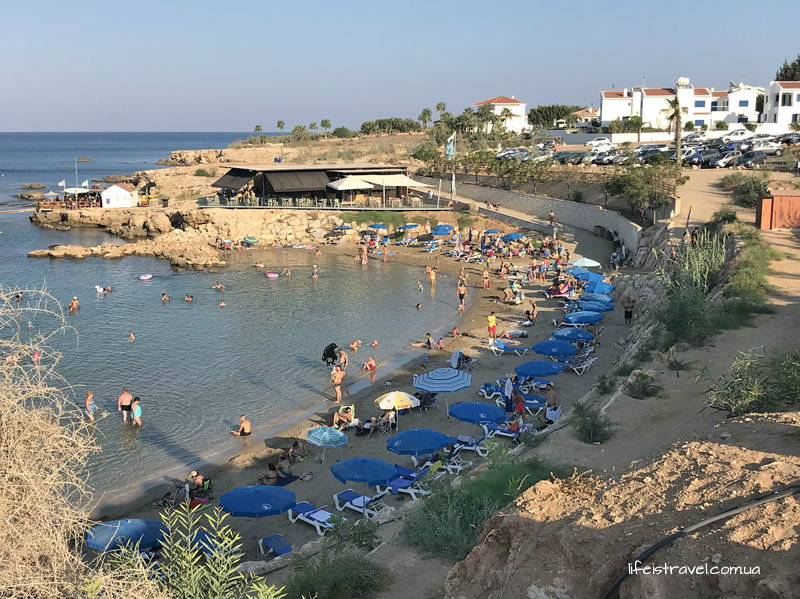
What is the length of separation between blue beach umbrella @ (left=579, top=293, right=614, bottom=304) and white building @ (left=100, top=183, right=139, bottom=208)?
1542 inches

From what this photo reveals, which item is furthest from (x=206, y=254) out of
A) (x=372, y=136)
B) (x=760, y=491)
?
(x=372, y=136)

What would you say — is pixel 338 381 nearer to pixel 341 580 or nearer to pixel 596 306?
pixel 596 306

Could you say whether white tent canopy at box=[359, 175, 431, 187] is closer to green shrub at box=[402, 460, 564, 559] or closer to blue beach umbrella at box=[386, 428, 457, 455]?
blue beach umbrella at box=[386, 428, 457, 455]

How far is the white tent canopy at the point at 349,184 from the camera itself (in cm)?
4438

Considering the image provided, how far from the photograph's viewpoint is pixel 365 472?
12.9m

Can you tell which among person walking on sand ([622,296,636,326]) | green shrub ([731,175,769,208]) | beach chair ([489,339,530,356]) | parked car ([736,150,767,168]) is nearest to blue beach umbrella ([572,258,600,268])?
person walking on sand ([622,296,636,326])

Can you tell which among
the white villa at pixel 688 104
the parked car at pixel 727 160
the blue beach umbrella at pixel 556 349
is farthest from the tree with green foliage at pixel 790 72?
the blue beach umbrella at pixel 556 349

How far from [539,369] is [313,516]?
304 inches

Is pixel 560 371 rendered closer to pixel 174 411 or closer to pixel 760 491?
pixel 174 411

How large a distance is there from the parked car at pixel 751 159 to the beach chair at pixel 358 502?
35.1 m

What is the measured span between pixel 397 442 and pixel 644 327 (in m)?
8.74

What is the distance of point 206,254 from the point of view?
3847cm

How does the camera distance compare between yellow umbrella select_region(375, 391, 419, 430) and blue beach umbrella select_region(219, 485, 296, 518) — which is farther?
yellow umbrella select_region(375, 391, 419, 430)

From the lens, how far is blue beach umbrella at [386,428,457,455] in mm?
13891
